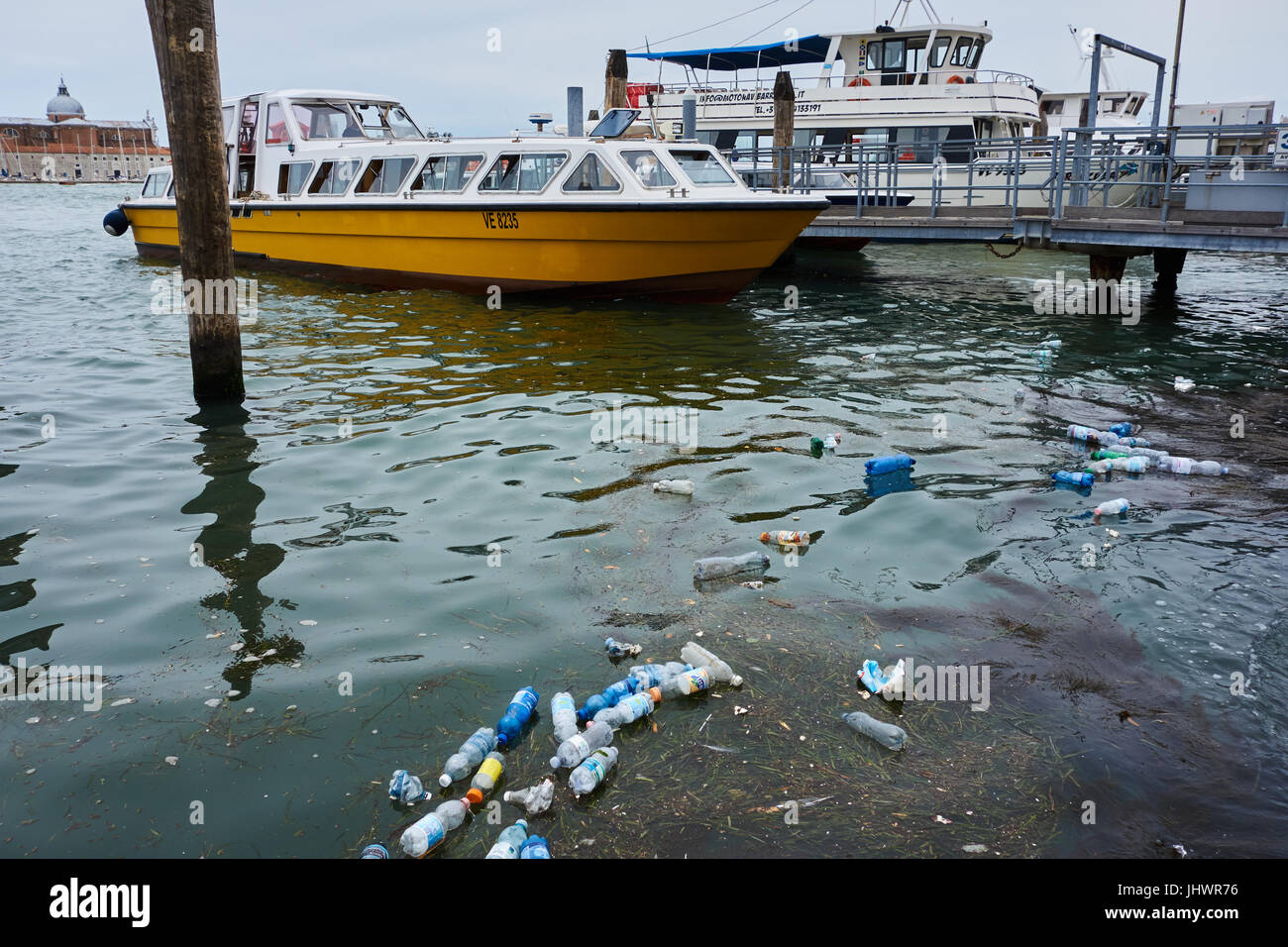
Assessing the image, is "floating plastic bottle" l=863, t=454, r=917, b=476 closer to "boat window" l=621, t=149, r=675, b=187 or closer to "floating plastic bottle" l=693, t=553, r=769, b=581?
"floating plastic bottle" l=693, t=553, r=769, b=581

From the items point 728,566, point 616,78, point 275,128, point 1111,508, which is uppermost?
point 616,78

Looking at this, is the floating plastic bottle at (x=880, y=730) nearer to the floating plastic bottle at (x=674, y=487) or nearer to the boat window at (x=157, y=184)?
the floating plastic bottle at (x=674, y=487)

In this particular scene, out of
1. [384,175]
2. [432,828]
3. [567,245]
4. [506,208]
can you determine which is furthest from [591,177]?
[432,828]

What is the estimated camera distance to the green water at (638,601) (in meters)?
3.58

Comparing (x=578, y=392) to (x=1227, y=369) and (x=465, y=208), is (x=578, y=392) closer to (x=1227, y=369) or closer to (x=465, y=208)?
(x=465, y=208)

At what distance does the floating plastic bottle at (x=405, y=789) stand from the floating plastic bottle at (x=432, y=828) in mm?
120

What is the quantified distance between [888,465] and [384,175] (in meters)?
12.5

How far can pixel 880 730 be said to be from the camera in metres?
4.01

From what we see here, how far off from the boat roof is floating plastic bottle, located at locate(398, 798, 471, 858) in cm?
2652

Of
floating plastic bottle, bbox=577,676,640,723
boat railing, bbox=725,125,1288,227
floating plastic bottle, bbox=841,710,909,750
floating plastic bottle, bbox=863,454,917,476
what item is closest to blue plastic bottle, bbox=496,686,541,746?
floating plastic bottle, bbox=577,676,640,723

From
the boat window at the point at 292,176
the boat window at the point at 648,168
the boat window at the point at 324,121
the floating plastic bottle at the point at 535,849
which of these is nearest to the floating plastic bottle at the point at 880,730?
the floating plastic bottle at the point at 535,849

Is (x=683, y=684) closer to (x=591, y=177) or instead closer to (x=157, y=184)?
(x=591, y=177)

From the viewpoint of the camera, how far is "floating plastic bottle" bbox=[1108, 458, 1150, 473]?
23.6 feet

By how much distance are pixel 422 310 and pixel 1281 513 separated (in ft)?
39.4
